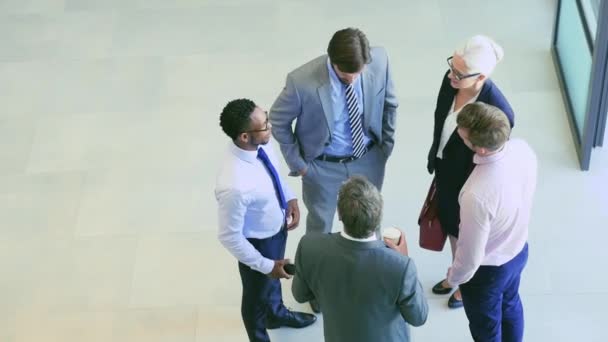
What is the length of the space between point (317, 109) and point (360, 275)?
105 cm

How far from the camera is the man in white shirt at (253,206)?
2920 mm

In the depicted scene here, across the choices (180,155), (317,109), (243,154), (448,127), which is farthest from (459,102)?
(180,155)

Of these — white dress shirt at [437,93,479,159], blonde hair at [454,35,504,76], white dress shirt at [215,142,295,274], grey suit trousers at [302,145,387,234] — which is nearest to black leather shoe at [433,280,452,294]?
grey suit trousers at [302,145,387,234]

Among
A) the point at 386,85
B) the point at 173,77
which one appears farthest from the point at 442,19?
the point at 386,85

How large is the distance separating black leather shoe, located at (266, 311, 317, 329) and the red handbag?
745mm

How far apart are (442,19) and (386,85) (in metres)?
2.47

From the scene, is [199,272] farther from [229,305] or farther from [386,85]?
[386,85]

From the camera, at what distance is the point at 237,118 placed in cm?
Result: 291

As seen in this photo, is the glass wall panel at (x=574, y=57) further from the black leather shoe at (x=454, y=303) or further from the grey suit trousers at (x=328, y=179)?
the grey suit trousers at (x=328, y=179)

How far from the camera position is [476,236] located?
9.15 feet

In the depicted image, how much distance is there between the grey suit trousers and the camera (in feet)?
12.0

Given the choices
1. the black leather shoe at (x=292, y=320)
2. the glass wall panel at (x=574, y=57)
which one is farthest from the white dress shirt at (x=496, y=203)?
the glass wall panel at (x=574, y=57)

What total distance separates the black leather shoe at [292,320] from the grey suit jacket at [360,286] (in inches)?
44.7

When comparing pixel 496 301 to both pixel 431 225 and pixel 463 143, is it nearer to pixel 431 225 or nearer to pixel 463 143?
pixel 431 225
